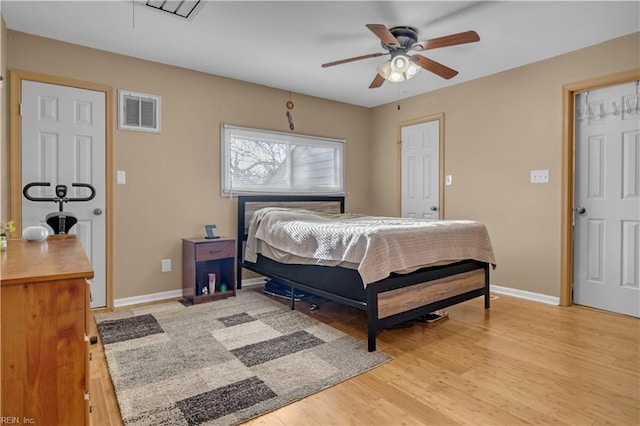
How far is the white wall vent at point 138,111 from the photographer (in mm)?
3496

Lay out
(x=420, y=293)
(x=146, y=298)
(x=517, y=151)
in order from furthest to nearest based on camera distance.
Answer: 1. (x=517, y=151)
2. (x=146, y=298)
3. (x=420, y=293)

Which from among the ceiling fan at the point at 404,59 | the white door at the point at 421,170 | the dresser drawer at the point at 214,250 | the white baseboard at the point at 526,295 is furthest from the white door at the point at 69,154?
the white baseboard at the point at 526,295

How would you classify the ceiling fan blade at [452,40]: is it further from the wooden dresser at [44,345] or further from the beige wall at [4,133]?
the beige wall at [4,133]

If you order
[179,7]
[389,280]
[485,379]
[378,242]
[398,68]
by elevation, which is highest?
[179,7]

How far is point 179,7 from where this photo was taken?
2619mm

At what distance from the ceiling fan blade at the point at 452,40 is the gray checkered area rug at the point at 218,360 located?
7.27 feet

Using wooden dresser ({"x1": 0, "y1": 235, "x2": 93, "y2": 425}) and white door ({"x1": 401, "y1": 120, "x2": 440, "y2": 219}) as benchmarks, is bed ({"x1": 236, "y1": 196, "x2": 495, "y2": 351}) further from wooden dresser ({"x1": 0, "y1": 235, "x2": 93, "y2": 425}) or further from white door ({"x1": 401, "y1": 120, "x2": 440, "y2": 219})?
wooden dresser ({"x1": 0, "y1": 235, "x2": 93, "y2": 425})

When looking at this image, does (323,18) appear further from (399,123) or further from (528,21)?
(399,123)

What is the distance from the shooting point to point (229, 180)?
13.7ft

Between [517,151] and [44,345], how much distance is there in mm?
4165

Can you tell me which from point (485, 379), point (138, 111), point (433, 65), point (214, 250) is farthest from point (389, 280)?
point (138, 111)

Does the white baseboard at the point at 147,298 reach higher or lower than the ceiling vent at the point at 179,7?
lower

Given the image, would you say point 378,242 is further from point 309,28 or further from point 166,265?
point 166,265

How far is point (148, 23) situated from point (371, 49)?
6.18ft
